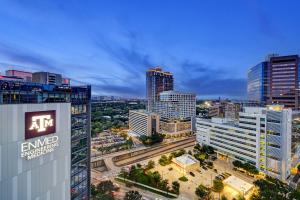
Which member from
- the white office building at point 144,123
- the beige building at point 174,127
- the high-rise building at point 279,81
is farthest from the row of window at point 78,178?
the high-rise building at point 279,81

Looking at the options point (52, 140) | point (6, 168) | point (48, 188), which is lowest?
point (48, 188)

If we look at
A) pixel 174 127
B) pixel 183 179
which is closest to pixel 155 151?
pixel 183 179

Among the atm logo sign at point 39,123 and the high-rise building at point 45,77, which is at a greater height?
the high-rise building at point 45,77

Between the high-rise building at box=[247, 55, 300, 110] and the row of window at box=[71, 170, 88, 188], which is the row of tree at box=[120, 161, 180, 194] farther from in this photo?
the high-rise building at box=[247, 55, 300, 110]

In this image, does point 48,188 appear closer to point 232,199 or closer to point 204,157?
point 232,199

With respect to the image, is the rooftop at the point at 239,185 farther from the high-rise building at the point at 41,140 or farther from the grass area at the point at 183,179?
the high-rise building at the point at 41,140

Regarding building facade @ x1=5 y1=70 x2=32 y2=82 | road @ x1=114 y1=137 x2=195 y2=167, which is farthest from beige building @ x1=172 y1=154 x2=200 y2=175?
building facade @ x1=5 y1=70 x2=32 y2=82

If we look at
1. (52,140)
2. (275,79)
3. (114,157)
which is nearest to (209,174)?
(114,157)
